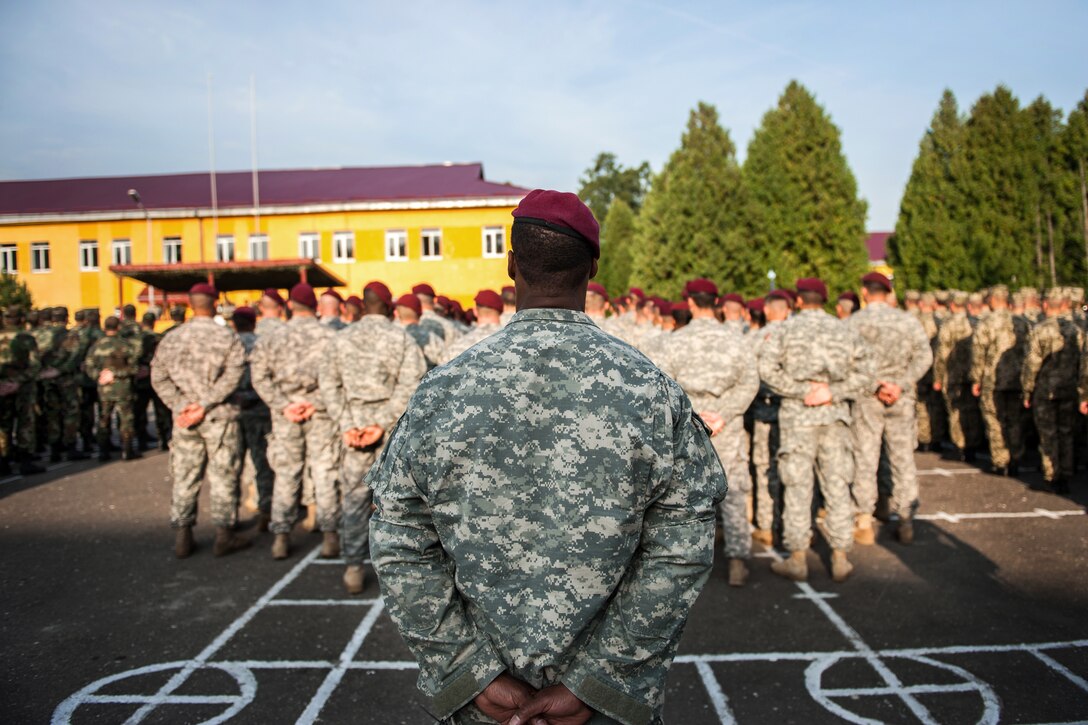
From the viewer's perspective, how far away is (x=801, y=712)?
388 cm

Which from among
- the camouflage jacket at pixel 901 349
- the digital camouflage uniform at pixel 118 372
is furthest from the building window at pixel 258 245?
the camouflage jacket at pixel 901 349

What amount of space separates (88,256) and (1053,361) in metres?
38.8

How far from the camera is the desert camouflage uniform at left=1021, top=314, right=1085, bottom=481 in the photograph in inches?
338

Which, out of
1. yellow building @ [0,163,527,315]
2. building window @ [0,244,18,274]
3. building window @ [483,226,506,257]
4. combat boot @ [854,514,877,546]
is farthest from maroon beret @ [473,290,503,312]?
building window @ [0,244,18,274]

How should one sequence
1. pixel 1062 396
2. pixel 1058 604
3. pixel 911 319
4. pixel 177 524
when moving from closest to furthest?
pixel 1058 604
pixel 177 524
pixel 911 319
pixel 1062 396

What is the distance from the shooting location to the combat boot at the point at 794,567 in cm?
595

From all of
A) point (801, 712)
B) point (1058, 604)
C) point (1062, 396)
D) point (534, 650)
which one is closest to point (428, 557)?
point (534, 650)

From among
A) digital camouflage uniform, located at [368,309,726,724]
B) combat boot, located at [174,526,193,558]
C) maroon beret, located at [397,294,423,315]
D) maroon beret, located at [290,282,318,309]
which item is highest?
maroon beret, located at [290,282,318,309]

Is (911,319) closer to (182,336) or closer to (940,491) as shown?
(940,491)

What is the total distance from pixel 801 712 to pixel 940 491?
607cm

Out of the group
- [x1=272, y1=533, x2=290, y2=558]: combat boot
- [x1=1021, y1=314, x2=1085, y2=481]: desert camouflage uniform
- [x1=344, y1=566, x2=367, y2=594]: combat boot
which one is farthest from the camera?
[x1=1021, y1=314, x2=1085, y2=481]: desert camouflage uniform

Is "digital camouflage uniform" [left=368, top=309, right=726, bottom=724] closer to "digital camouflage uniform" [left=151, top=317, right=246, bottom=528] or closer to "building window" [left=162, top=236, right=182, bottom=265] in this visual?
"digital camouflage uniform" [left=151, top=317, right=246, bottom=528]

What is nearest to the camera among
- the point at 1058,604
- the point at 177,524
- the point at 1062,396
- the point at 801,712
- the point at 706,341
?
the point at 801,712

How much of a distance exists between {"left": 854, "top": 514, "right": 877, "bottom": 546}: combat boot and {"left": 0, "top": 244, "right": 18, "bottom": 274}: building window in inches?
1604
